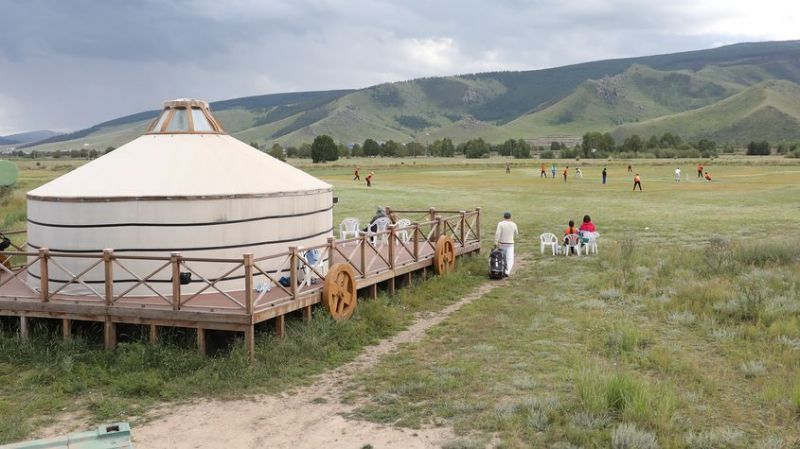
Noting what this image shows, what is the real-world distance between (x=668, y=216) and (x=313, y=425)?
24.3m

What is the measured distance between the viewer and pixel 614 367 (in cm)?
977

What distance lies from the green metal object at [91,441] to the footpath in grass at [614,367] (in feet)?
9.35

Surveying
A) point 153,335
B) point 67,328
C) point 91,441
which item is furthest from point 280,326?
point 91,441

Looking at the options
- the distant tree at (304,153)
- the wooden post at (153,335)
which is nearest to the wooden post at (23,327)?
the wooden post at (153,335)

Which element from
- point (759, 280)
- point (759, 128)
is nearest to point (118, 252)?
point (759, 280)

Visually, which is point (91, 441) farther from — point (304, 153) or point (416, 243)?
point (304, 153)

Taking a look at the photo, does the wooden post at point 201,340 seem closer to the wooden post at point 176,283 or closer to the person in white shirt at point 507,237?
the wooden post at point 176,283

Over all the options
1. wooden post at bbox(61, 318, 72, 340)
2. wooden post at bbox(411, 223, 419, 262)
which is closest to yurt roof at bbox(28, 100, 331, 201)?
wooden post at bbox(61, 318, 72, 340)

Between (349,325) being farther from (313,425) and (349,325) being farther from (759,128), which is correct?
(759,128)

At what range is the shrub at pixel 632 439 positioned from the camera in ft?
22.9

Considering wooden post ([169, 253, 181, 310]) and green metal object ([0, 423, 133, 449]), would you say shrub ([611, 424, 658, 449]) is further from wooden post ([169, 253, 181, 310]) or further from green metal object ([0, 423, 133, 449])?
wooden post ([169, 253, 181, 310])

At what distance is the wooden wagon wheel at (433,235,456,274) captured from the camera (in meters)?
16.6

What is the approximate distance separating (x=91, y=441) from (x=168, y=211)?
581cm

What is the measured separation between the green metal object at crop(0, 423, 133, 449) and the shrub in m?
4.85
